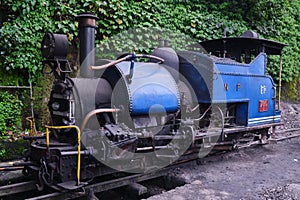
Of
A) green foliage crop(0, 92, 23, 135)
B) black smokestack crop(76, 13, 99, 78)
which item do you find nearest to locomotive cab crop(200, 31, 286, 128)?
black smokestack crop(76, 13, 99, 78)

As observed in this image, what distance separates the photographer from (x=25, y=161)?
482cm

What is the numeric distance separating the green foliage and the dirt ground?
3844mm

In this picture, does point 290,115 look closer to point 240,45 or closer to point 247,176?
point 240,45

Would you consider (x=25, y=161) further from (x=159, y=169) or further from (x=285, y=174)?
(x=285, y=174)

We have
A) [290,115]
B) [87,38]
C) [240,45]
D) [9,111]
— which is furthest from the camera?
[290,115]

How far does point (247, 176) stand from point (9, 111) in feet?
16.9

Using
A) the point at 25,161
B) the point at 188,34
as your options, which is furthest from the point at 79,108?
the point at 188,34

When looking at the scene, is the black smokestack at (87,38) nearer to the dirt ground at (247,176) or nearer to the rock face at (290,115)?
the dirt ground at (247,176)

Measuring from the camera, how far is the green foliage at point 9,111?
266 inches

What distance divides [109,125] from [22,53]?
3.60 m

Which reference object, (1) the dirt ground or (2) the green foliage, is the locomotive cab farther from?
(2) the green foliage

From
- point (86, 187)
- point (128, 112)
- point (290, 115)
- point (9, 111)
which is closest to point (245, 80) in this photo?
point (128, 112)

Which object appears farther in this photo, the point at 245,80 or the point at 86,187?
the point at 245,80

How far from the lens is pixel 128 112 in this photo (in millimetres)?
4777
